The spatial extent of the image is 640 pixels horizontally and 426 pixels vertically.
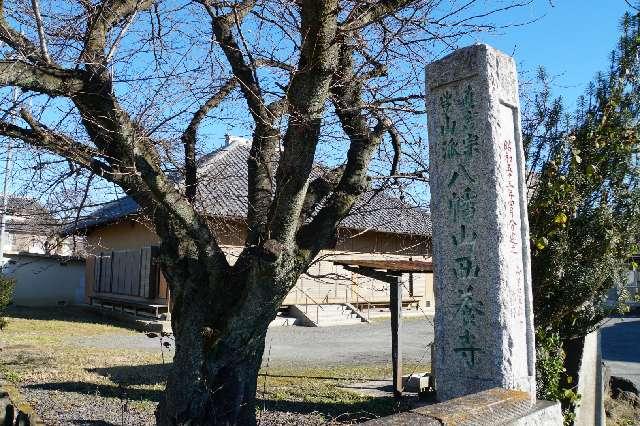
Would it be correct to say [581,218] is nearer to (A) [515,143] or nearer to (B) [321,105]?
(A) [515,143]

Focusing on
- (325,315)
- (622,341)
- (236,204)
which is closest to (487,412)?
(236,204)

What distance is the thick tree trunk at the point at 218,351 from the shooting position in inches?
194

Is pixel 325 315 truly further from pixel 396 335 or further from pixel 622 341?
pixel 396 335

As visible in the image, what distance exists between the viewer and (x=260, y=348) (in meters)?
5.24

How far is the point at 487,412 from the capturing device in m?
3.34

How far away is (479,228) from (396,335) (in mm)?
5704

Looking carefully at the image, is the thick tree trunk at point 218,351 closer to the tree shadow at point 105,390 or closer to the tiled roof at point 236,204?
the tiled roof at point 236,204

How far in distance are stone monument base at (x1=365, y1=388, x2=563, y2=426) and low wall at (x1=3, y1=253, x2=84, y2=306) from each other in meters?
25.1

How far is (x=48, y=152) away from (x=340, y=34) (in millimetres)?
2722

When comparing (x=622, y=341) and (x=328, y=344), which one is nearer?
(x=328, y=344)

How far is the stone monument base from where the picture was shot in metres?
2.99

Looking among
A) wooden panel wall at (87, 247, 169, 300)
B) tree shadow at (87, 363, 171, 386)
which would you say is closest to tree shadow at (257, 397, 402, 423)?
tree shadow at (87, 363, 171, 386)

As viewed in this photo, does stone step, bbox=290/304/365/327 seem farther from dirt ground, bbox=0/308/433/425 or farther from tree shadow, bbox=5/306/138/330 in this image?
tree shadow, bbox=5/306/138/330

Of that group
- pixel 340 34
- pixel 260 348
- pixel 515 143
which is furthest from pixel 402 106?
pixel 260 348
